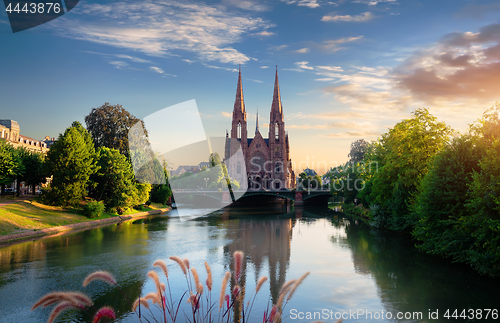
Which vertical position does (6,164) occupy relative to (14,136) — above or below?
below

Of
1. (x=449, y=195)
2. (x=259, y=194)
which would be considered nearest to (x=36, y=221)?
(x=449, y=195)

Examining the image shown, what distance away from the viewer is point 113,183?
47406 millimetres

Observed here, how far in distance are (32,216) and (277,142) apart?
82.9 metres

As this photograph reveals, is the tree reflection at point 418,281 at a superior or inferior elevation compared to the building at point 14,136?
inferior

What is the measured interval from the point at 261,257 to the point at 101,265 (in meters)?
10.5

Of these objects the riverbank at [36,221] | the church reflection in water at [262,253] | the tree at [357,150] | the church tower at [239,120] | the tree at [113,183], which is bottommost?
the church reflection in water at [262,253]

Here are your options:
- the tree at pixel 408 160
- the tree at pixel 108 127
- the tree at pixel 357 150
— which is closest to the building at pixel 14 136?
the tree at pixel 108 127

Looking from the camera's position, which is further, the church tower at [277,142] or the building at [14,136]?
the church tower at [277,142]

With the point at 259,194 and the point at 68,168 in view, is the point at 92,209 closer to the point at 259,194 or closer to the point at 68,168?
the point at 68,168

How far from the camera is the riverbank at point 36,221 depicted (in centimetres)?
2980

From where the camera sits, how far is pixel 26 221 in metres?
32.7

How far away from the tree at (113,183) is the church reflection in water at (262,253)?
55.2 feet

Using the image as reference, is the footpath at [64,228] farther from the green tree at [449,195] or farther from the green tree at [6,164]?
the green tree at [449,195]

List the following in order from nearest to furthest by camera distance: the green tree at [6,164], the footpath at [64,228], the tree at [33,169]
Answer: the footpath at [64,228] < the green tree at [6,164] < the tree at [33,169]
